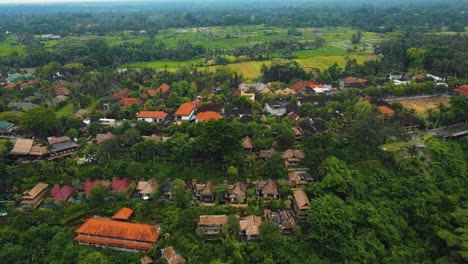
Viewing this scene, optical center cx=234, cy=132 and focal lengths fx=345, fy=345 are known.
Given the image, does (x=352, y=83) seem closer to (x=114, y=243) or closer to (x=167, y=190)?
(x=167, y=190)

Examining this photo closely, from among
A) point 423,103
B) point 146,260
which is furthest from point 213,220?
point 423,103

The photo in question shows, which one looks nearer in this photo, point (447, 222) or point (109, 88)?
point (447, 222)

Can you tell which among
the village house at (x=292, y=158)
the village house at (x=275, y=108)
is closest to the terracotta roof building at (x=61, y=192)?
the village house at (x=292, y=158)

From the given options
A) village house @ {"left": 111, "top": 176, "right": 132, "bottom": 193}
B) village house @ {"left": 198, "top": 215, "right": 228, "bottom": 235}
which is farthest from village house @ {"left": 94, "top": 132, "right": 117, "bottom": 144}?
village house @ {"left": 198, "top": 215, "right": 228, "bottom": 235}

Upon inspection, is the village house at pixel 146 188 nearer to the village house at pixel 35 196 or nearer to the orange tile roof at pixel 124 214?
the orange tile roof at pixel 124 214

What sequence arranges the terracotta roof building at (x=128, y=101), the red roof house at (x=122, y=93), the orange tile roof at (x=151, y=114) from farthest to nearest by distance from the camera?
the red roof house at (x=122, y=93) → the terracotta roof building at (x=128, y=101) → the orange tile roof at (x=151, y=114)

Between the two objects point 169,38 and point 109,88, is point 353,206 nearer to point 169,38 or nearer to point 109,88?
point 109,88

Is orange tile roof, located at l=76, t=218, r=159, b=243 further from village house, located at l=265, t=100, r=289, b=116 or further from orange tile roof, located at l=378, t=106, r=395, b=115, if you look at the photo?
orange tile roof, located at l=378, t=106, r=395, b=115

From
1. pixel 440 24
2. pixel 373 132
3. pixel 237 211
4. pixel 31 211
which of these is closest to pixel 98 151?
pixel 31 211
